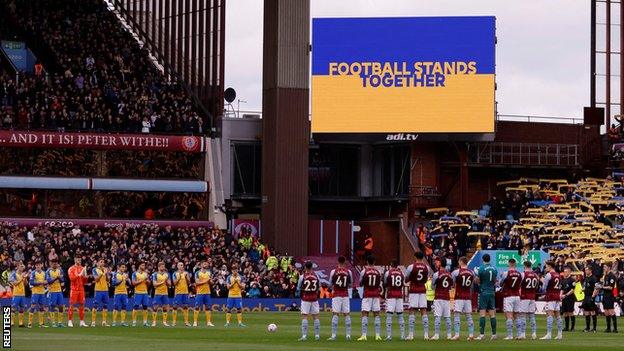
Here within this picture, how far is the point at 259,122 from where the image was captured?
3322 inches

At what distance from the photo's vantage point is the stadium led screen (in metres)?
Result: 81.7

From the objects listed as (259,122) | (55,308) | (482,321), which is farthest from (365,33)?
(482,321)

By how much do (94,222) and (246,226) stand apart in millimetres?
8102

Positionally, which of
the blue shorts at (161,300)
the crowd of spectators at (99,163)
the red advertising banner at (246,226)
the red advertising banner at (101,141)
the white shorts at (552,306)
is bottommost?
the blue shorts at (161,300)

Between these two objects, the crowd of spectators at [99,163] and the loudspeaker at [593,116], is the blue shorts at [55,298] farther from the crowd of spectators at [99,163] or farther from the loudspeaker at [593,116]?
the loudspeaker at [593,116]

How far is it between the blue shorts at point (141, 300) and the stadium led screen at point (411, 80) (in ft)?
94.4

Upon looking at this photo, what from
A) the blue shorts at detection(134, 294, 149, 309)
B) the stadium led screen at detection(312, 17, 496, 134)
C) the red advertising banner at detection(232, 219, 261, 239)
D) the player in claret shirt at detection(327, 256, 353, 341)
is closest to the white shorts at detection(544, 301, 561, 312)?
the player in claret shirt at detection(327, 256, 353, 341)

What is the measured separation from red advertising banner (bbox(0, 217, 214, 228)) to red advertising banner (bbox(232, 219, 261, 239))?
4.30 feet

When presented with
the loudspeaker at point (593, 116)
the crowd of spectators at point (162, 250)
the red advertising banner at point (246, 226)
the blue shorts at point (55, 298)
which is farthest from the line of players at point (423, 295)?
the loudspeaker at point (593, 116)

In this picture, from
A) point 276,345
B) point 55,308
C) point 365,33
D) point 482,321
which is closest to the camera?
point 276,345

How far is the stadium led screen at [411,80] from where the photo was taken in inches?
3216

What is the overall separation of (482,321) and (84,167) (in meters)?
41.0

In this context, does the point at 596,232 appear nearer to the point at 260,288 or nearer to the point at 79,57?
the point at 260,288

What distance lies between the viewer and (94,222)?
3172 inches
